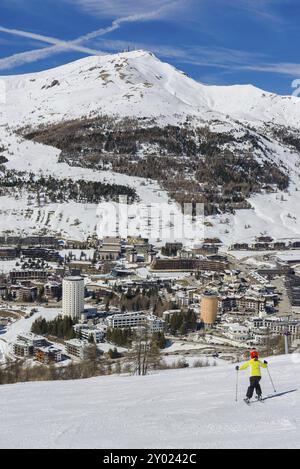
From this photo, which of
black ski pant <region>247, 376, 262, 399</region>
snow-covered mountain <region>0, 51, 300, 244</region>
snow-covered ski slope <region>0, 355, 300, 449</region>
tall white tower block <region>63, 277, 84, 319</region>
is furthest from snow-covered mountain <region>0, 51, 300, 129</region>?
black ski pant <region>247, 376, 262, 399</region>

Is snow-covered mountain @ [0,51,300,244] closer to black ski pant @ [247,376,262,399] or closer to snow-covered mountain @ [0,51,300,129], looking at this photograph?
snow-covered mountain @ [0,51,300,129]

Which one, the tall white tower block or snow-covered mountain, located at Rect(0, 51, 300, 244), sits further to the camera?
snow-covered mountain, located at Rect(0, 51, 300, 244)

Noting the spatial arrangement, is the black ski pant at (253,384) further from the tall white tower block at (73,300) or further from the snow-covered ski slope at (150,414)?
the tall white tower block at (73,300)

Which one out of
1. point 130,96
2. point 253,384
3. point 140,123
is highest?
point 130,96

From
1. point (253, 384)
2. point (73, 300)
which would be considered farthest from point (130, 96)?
point (253, 384)

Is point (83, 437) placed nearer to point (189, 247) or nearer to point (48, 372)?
point (48, 372)

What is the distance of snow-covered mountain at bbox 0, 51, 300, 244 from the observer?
44.1m

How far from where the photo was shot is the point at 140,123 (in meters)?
66.8

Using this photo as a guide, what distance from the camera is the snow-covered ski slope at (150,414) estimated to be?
429cm

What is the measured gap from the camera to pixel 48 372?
9188 millimetres

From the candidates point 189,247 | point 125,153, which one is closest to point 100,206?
point 189,247

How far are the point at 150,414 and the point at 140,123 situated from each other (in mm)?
A: 63292

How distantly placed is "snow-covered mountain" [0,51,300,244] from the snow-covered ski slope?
33769mm

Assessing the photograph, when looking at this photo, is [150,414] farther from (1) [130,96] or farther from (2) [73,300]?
(1) [130,96]
